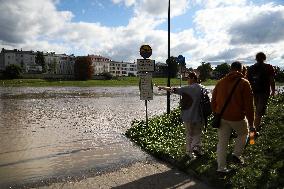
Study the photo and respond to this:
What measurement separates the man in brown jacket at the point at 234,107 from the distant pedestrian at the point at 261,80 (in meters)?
2.93

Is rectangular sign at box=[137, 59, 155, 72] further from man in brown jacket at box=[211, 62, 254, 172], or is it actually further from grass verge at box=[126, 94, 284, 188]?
man in brown jacket at box=[211, 62, 254, 172]

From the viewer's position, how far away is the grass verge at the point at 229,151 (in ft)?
22.2

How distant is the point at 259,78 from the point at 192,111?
8.04 ft

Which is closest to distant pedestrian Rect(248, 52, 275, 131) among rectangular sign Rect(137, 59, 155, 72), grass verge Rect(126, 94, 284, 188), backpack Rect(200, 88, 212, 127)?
grass verge Rect(126, 94, 284, 188)

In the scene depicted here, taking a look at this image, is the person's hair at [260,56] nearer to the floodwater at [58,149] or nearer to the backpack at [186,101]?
the backpack at [186,101]

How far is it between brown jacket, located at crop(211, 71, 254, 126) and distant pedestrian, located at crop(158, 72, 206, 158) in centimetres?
138

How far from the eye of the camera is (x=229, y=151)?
871 cm

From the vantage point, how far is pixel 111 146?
11109 mm

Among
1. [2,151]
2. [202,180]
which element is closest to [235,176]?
[202,180]

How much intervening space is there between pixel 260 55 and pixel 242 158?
299 cm

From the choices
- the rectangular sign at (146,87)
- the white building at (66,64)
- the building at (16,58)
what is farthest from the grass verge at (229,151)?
the white building at (66,64)

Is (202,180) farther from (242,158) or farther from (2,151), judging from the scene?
(2,151)

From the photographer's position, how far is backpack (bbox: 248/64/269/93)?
981 centimetres

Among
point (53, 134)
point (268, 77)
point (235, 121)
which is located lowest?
point (53, 134)
